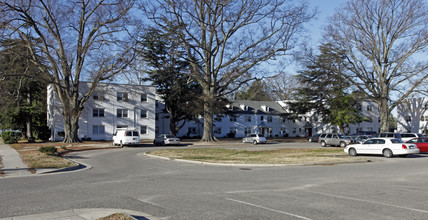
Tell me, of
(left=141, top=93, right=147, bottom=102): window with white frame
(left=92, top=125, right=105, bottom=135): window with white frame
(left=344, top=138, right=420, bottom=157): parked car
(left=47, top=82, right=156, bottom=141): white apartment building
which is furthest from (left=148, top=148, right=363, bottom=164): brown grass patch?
(left=141, top=93, right=147, bottom=102): window with white frame

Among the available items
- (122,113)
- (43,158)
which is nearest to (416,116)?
(122,113)

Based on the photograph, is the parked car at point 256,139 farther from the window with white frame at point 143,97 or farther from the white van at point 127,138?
the window with white frame at point 143,97

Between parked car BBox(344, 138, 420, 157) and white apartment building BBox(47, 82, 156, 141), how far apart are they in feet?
114

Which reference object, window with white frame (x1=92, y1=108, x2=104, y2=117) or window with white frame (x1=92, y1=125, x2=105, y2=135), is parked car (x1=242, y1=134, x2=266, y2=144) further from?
window with white frame (x1=92, y1=108, x2=104, y2=117)

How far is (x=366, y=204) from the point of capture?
843 cm

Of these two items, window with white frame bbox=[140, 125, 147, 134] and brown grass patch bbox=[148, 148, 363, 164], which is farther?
window with white frame bbox=[140, 125, 147, 134]

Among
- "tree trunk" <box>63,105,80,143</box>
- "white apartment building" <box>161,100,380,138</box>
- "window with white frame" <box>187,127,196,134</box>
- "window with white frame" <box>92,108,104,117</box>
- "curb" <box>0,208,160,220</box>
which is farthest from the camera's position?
"white apartment building" <box>161,100,380,138</box>

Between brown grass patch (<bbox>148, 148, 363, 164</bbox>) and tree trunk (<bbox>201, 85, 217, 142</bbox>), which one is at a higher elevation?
tree trunk (<bbox>201, 85, 217, 142</bbox>)

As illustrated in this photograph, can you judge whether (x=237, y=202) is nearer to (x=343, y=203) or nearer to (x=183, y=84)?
(x=343, y=203)

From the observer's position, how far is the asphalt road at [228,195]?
756cm

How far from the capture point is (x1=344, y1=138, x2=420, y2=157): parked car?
23.8 metres

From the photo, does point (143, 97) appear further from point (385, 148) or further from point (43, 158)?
point (385, 148)

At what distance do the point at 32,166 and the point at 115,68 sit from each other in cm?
2671

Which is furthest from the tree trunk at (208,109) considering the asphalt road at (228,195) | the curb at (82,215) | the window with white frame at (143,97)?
the curb at (82,215)
